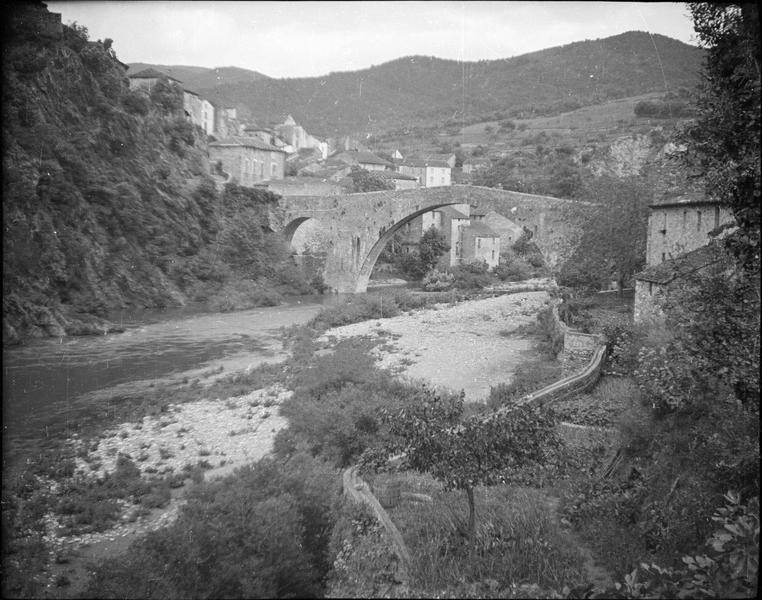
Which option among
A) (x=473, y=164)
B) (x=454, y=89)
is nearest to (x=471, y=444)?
(x=473, y=164)

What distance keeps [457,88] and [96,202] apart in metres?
103

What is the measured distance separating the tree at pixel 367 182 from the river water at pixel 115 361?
21.5 meters

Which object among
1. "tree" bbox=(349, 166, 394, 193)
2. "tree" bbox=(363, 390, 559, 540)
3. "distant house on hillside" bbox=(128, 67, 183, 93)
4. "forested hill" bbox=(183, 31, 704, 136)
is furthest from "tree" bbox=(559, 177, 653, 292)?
"forested hill" bbox=(183, 31, 704, 136)

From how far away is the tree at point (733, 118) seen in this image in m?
4.18

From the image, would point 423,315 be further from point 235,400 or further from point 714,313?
point 714,313

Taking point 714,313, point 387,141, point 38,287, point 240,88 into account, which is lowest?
point 38,287

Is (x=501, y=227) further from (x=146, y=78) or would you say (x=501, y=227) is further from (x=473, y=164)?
(x=146, y=78)

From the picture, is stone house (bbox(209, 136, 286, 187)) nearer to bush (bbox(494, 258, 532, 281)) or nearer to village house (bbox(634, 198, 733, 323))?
bush (bbox(494, 258, 532, 281))

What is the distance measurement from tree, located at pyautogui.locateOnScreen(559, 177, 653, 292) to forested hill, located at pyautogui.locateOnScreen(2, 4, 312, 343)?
16.2 meters

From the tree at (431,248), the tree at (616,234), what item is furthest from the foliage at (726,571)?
the tree at (431,248)

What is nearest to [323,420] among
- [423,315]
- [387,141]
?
[423,315]

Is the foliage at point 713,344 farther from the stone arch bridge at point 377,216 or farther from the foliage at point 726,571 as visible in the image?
the stone arch bridge at point 377,216

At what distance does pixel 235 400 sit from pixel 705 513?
992 centimetres

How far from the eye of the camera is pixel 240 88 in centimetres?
9762
